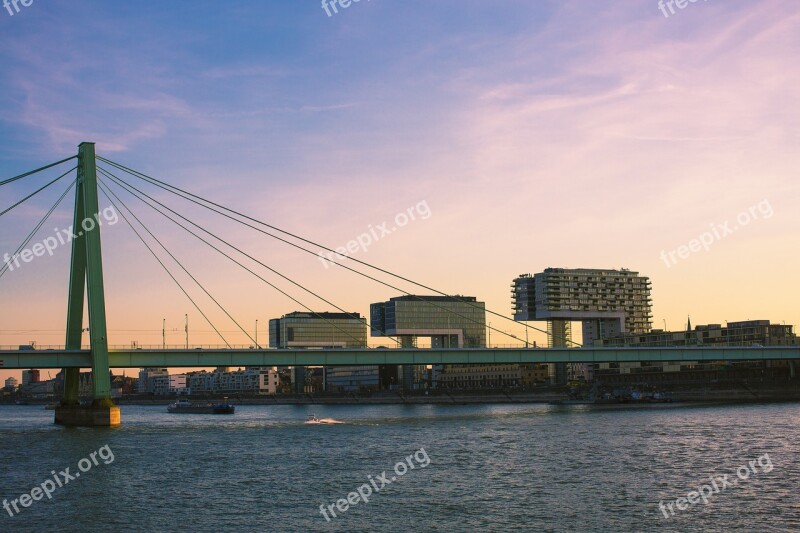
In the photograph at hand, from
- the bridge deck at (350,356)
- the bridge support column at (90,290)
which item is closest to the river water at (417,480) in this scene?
the bridge support column at (90,290)

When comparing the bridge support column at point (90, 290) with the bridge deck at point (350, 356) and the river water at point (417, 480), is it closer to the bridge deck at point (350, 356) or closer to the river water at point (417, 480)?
the bridge deck at point (350, 356)

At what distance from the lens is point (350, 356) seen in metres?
99.6

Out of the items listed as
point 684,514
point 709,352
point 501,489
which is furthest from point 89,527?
point 709,352

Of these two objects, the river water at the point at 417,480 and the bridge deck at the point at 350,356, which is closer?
the river water at the point at 417,480

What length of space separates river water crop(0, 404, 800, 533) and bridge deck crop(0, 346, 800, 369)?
10469mm

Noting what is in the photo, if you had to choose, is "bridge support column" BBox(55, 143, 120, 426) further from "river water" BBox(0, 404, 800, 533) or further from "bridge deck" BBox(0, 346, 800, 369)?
"river water" BBox(0, 404, 800, 533)

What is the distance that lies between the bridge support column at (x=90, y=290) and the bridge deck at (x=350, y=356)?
3334 mm

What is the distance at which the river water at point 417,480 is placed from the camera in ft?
116

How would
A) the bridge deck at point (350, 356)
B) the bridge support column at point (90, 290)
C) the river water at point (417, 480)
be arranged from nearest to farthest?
the river water at point (417, 480), the bridge support column at point (90, 290), the bridge deck at point (350, 356)

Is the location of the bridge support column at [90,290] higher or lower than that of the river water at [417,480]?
higher

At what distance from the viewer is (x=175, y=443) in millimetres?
71625

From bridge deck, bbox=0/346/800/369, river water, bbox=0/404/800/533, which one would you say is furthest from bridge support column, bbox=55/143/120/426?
river water, bbox=0/404/800/533

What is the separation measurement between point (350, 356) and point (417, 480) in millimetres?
53624

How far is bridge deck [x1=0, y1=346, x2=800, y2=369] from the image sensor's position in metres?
85.5
